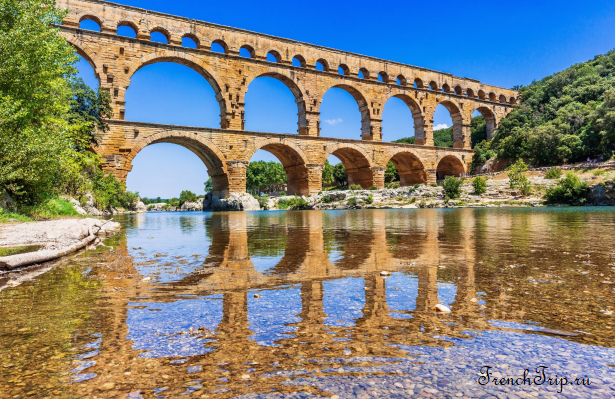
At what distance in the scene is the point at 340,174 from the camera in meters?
59.4

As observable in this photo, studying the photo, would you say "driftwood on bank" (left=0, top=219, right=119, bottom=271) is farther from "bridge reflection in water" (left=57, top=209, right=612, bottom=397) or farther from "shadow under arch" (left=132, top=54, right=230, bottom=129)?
"shadow under arch" (left=132, top=54, right=230, bottom=129)

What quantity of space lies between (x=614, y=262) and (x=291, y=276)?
3005 millimetres

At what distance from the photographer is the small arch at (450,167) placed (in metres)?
36.9

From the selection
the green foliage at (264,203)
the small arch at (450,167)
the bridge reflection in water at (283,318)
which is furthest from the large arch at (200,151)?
the small arch at (450,167)

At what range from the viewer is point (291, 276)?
3301mm

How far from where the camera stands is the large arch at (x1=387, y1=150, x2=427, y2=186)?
33.9m

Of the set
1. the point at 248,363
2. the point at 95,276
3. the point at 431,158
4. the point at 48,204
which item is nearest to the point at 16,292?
the point at 95,276

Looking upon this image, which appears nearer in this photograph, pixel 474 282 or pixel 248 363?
pixel 248 363

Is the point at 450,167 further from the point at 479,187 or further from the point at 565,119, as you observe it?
the point at 479,187

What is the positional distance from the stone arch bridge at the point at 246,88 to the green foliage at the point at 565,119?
4.92 m

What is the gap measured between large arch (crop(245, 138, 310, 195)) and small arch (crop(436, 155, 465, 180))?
15798mm

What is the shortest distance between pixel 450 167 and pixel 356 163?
12.0 m

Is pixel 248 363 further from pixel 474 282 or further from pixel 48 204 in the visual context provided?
pixel 48 204

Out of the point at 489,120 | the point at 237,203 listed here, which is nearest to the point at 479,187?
the point at 237,203
